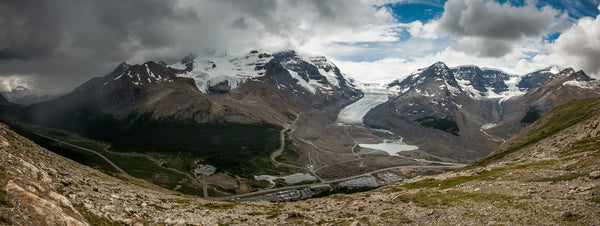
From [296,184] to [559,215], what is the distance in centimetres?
16847

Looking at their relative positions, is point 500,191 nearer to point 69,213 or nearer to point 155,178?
point 69,213

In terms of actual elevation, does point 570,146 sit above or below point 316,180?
above

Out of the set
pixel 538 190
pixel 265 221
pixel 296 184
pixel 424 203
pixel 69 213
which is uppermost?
pixel 69 213

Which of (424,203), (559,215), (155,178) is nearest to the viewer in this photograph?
(559,215)

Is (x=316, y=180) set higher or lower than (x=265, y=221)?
lower

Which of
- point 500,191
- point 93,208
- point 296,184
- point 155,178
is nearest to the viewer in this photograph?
point 93,208

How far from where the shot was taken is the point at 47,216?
56.3 ft

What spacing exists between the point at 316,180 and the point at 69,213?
591 feet

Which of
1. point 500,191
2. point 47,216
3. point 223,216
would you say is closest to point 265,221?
point 223,216

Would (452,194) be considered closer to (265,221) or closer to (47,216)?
(265,221)

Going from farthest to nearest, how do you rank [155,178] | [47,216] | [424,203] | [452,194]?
[155,178], [452,194], [424,203], [47,216]

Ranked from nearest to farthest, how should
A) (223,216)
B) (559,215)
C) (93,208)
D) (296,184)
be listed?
(559,215) < (93,208) < (223,216) < (296,184)

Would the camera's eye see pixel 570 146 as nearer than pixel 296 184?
Yes

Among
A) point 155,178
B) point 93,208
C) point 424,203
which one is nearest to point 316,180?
point 155,178
